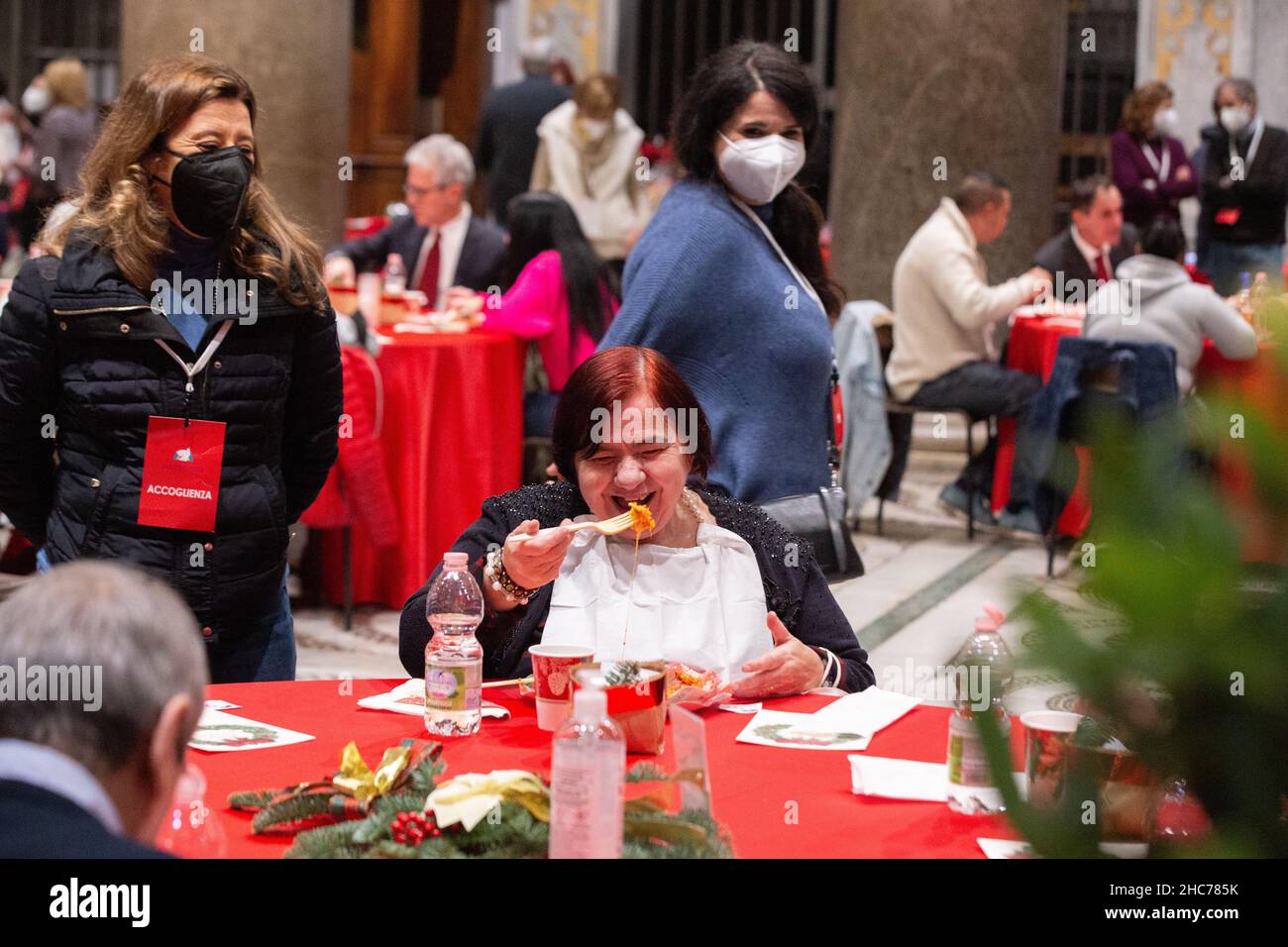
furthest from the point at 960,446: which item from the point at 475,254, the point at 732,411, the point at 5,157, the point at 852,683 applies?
the point at 5,157

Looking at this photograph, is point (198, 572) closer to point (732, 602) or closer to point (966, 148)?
point (732, 602)

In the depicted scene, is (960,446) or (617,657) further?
(960,446)

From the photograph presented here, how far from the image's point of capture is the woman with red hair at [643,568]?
2.55 meters

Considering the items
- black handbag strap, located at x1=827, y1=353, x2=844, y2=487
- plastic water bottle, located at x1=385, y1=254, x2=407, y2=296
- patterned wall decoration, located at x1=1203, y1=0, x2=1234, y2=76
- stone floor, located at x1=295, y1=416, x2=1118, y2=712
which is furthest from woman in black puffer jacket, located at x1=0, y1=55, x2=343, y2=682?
patterned wall decoration, located at x1=1203, y1=0, x2=1234, y2=76

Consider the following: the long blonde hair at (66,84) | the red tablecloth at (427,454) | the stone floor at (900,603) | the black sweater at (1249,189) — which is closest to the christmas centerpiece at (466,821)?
the stone floor at (900,603)

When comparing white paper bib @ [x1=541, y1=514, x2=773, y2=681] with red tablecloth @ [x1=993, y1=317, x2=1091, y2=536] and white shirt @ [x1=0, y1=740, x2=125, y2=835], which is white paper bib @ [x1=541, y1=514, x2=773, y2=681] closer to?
white shirt @ [x1=0, y1=740, x2=125, y2=835]

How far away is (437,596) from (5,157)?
11.5m

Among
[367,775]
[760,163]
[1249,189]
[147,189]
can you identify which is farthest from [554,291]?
[1249,189]

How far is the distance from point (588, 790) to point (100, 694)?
19.9 inches

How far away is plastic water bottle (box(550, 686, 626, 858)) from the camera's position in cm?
158

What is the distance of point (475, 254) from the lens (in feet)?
23.7

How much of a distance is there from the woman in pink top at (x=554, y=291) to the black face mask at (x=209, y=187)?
11.0 ft

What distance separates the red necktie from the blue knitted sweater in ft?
13.1

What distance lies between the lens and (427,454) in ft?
18.8
